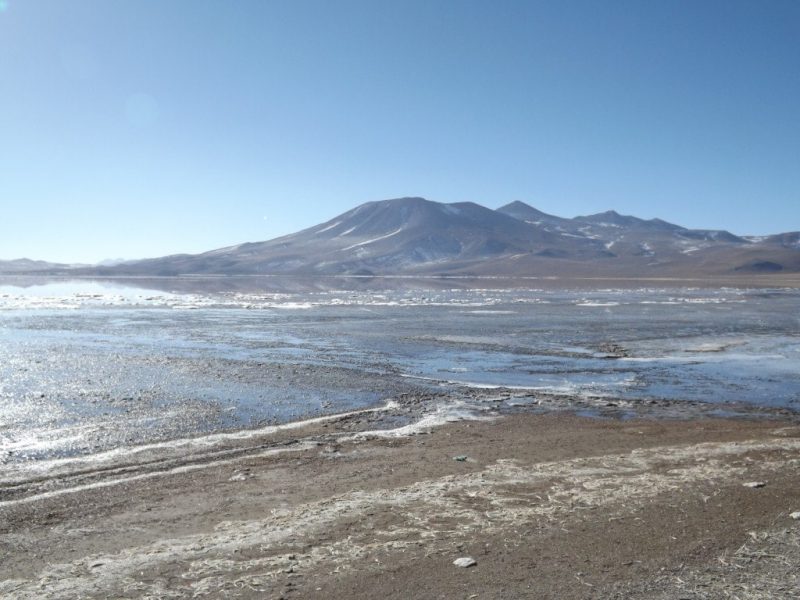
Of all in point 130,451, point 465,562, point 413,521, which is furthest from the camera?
point 130,451

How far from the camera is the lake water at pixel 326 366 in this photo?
16547mm

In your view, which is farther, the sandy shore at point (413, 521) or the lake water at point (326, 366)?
the lake water at point (326, 366)

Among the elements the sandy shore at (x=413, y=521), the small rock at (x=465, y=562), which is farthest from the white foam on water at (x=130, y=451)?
the small rock at (x=465, y=562)

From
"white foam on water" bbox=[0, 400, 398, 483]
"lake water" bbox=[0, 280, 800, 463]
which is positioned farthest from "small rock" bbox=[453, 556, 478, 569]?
"lake water" bbox=[0, 280, 800, 463]

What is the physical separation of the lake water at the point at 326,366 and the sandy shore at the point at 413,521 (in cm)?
357

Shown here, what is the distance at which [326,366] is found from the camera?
989 inches

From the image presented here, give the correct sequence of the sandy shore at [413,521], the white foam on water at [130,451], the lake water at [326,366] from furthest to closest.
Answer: the lake water at [326,366], the white foam on water at [130,451], the sandy shore at [413,521]

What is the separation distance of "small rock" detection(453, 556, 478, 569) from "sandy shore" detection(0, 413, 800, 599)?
0.08 meters

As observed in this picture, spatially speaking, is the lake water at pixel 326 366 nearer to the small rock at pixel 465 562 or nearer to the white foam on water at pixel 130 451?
the white foam on water at pixel 130 451

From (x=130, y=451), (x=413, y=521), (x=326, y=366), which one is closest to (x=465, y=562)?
(x=413, y=521)

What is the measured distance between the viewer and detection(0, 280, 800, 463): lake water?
16547mm

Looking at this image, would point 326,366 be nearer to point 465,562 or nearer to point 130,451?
point 130,451

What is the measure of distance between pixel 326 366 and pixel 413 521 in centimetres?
1631

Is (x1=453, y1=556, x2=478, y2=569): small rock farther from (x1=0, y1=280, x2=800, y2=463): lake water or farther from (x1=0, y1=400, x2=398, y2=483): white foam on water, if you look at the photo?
(x1=0, y1=280, x2=800, y2=463): lake water
